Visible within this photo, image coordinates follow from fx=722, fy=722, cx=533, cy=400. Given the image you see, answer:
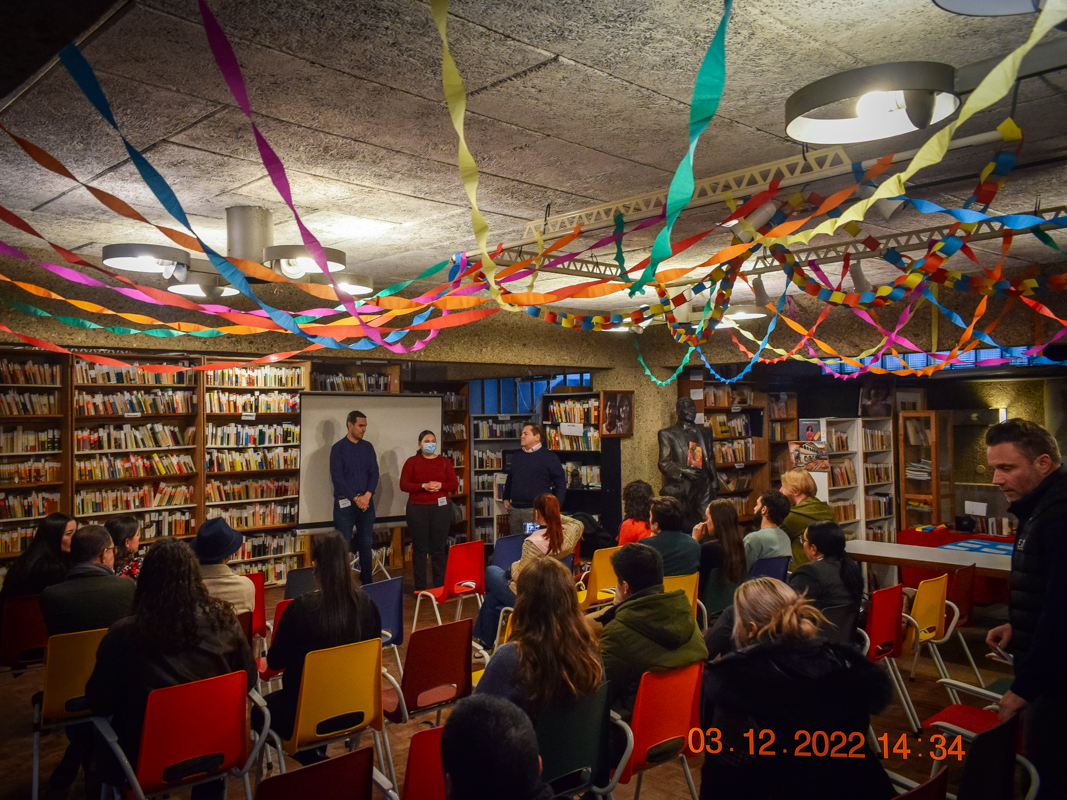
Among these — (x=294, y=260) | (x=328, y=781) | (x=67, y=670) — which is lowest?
(x=67, y=670)

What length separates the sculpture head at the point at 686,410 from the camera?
9102mm

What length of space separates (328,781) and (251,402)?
6.31 meters

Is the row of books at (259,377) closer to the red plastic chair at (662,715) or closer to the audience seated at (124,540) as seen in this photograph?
the audience seated at (124,540)

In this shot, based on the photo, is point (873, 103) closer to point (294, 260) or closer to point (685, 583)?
point (685, 583)

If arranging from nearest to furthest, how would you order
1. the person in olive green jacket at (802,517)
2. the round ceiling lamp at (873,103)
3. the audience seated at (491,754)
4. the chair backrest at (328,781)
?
the audience seated at (491,754)
the chair backrest at (328,781)
the round ceiling lamp at (873,103)
the person in olive green jacket at (802,517)

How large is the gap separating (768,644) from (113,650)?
7.47 ft

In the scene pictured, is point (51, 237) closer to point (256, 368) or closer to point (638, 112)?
point (256, 368)

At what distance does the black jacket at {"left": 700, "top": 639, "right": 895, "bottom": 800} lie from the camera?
1.97 metres

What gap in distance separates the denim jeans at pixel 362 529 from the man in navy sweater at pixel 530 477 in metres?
1.48

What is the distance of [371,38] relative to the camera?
2438mm

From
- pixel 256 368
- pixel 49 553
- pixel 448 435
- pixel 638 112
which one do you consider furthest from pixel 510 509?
pixel 638 112

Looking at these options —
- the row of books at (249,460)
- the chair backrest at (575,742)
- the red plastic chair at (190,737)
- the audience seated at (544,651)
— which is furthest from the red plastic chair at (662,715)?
the row of books at (249,460)

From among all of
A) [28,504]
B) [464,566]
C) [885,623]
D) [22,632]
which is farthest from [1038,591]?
[28,504]

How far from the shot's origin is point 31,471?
645cm
